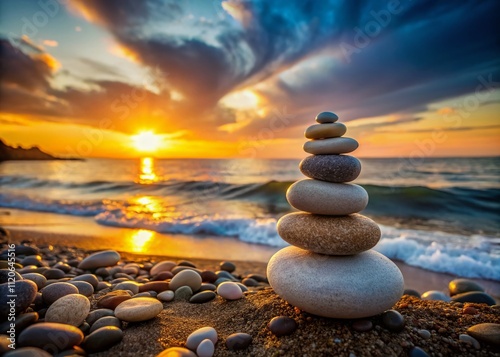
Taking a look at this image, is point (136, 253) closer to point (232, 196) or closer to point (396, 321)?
point (396, 321)

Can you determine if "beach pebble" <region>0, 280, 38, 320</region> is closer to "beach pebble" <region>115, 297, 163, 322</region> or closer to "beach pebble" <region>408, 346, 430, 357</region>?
"beach pebble" <region>115, 297, 163, 322</region>

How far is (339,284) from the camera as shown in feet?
8.15

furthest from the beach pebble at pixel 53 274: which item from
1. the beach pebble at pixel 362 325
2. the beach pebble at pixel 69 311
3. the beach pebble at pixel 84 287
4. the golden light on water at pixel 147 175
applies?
the golden light on water at pixel 147 175

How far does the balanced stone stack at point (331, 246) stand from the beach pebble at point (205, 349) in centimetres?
81

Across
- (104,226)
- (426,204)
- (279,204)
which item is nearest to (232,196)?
(279,204)

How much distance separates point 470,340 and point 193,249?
244 inches

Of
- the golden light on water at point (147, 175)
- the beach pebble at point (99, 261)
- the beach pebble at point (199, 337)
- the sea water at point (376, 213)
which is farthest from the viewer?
the golden light on water at point (147, 175)

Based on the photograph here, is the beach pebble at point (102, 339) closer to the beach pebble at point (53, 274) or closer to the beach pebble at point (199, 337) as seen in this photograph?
the beach pebble at point (199, 337)

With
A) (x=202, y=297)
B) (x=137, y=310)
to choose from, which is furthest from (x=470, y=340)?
(x=137, y=310)

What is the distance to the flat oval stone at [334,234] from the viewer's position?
267 cm

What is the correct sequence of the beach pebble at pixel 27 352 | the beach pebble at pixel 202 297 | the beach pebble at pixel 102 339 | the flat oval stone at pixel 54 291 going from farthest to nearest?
the beach pebble at pixel 202 297 → the flat oval stone at pixel 54 291 → the beach pebble at pixel 102 339 → the beach pebble at pixel 27 352

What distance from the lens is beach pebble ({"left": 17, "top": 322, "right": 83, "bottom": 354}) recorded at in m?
2.12

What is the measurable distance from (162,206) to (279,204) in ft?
21.2

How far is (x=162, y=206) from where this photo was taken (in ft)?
48.1
